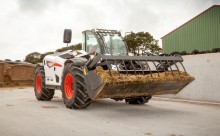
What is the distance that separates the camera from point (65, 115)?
24.8ft

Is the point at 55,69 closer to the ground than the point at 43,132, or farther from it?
farther from it

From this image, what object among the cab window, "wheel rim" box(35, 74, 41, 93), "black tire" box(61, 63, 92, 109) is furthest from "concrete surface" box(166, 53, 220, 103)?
"wheel rim" box(35, 74, 41, 93)

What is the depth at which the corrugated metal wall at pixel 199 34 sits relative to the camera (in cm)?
2052

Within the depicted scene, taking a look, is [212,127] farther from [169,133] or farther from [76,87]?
[76,87]

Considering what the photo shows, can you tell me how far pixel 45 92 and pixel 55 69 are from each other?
1447 mm

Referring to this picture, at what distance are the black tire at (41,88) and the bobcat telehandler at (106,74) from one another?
0.09 m

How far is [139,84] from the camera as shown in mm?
7480

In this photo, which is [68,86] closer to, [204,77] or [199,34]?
[204,77]

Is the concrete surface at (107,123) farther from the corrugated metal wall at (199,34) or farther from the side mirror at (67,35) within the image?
the corrugated metal wall at (199,34)

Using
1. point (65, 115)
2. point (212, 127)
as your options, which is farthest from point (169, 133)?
point (65, 115)

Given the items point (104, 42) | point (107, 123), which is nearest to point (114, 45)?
point (104, 42)

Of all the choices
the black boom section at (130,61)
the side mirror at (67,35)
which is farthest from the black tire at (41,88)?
the black boom section at (130,61)

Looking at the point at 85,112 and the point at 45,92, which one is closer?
the point at 85,112

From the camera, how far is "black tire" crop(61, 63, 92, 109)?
793 centimetres
